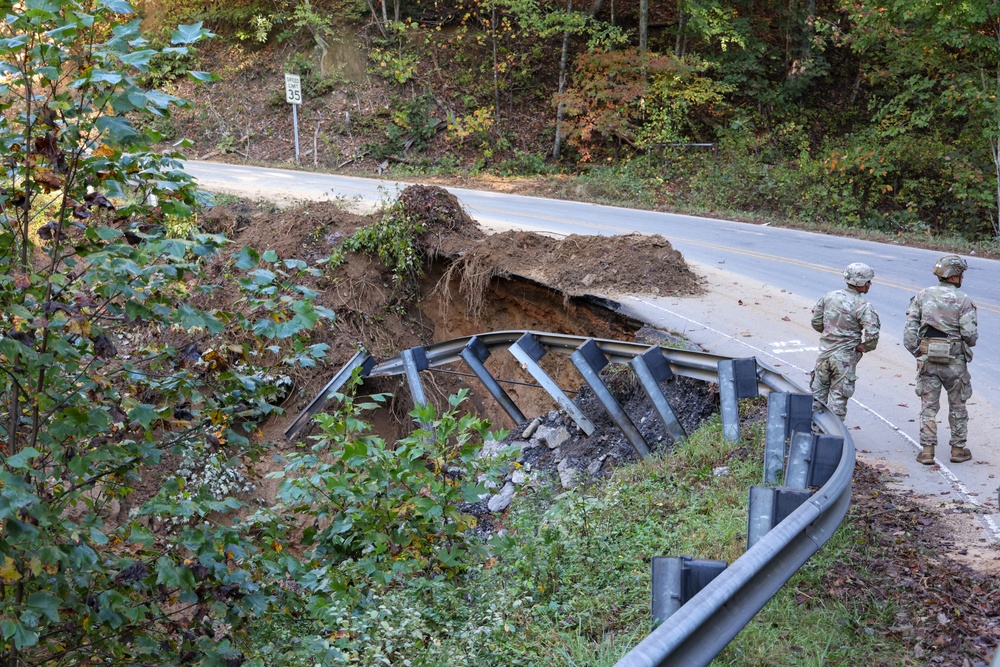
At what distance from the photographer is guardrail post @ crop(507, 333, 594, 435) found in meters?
10.6

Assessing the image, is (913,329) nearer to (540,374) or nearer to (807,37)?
(540,374)

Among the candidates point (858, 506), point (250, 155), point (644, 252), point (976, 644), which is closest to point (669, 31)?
point (250, 155)

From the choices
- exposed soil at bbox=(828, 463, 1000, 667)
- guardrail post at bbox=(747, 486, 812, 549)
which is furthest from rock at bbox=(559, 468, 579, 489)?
guardrail post at bbox=(747, 486, 812, 549)

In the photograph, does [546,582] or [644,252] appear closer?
[546,582]

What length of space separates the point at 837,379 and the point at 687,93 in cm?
2055

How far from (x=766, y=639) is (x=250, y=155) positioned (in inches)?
1120

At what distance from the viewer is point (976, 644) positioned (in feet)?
15.0

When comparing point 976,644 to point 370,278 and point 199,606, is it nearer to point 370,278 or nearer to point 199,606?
point 199,606

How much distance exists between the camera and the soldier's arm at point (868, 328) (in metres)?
8.53

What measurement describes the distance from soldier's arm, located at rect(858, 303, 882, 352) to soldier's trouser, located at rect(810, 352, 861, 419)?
18cm

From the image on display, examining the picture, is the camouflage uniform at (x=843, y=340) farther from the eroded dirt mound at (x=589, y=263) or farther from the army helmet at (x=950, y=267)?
the eroded dirt mound at (x=589, y=263)

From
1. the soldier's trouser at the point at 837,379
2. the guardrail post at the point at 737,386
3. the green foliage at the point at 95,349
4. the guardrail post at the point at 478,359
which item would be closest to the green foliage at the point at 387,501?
the green foliage at the point at 95,349

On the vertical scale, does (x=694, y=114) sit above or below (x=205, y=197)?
above

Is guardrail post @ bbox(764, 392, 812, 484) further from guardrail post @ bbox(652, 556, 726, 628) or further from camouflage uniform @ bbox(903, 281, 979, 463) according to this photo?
guardrail post @ bbox(652, 556, 726, 628)
